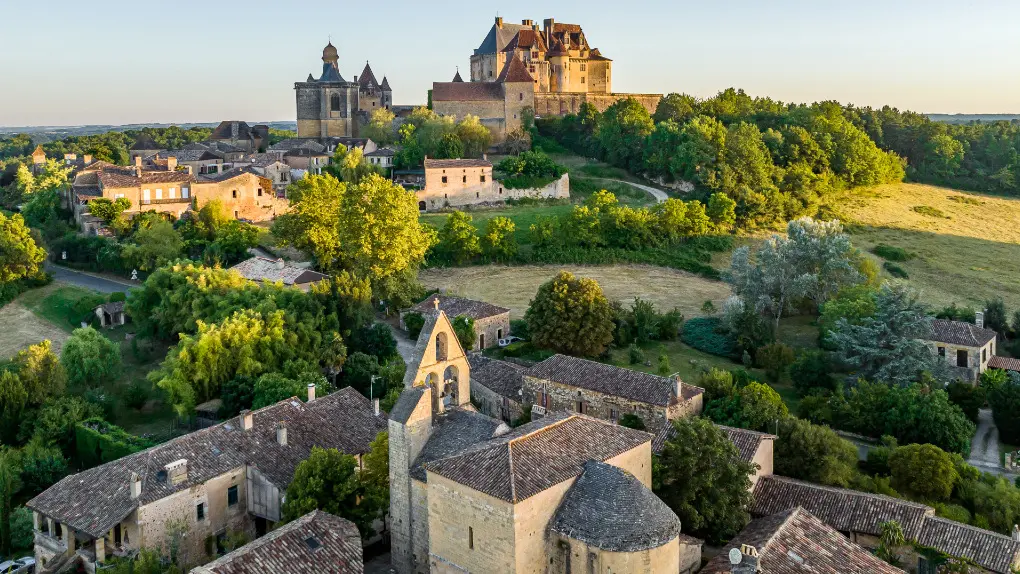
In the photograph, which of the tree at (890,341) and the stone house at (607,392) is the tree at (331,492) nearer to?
the stone house at (607,392)

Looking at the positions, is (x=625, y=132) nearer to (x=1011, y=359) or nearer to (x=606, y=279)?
(x=606, y=279)

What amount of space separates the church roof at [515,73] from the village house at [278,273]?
35.2 m

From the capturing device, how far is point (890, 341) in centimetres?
3600

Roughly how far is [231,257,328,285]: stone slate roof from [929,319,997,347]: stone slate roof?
26.9 meters

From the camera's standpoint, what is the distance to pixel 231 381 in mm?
32906

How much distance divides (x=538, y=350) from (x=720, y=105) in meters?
45.4

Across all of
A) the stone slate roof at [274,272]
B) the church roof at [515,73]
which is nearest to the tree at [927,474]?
the stone slate roof at [274,272]

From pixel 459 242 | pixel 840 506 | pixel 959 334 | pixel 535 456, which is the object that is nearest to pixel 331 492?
pixel 535 456

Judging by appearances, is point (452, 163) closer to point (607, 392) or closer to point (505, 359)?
point (505, 359)

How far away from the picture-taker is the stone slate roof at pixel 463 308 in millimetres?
39875

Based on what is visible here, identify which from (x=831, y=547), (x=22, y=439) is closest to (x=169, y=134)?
(x=22, y=439)

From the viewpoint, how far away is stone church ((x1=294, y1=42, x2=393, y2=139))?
80562 mm

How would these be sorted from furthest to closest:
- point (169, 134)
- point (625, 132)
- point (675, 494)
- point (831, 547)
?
1. point (169, 134)
2. point (625, 132)
3. point (675, 494)
4. point (831, 547)

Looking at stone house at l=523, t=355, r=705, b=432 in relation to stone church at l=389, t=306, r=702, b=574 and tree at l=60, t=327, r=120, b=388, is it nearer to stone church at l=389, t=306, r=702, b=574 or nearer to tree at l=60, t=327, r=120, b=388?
stone church at l=389, t=306, r=702, b=574
